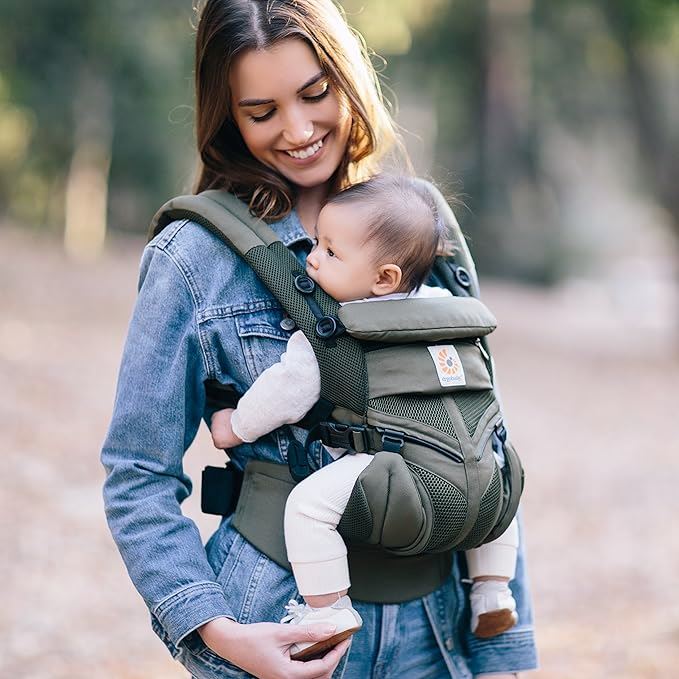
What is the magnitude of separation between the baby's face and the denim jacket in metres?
0.11

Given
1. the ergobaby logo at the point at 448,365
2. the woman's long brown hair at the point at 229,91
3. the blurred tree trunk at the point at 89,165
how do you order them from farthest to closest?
1. the blurred tree trunk at the point at 89,165
2. the woman's long brown hair at the point at 229,91
3. the ergobaby logo at the point at 448,365

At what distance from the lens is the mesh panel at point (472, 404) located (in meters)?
1.72

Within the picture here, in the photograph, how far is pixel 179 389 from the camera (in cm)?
170

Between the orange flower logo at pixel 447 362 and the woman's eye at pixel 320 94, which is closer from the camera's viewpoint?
the orange flower logo at pixel 447 362

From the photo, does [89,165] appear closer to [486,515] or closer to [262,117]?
[262,117]

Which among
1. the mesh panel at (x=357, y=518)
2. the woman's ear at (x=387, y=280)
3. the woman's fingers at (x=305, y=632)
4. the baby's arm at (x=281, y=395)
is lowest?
the woman's fingers at (x=305, y=632)

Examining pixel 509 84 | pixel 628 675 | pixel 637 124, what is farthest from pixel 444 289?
pixel 509 84

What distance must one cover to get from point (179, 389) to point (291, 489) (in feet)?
0.86

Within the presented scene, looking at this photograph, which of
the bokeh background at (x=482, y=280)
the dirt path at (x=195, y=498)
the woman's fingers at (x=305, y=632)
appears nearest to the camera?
the woman's fingers at (x=305, y=632)

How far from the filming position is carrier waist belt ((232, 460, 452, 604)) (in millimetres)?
1745

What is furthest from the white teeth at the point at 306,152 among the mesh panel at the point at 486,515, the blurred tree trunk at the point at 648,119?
the blurred tree trunk at the point at 648,119

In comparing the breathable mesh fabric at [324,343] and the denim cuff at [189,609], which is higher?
the breathable mesh fabric at [324,343]

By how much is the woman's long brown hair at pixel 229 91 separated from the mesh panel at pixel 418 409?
0.44 meters

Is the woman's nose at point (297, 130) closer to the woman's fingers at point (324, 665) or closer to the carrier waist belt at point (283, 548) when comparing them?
the carrier waist belt at point (283, 548)
